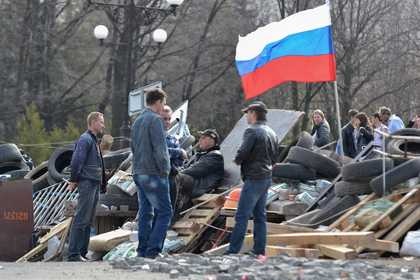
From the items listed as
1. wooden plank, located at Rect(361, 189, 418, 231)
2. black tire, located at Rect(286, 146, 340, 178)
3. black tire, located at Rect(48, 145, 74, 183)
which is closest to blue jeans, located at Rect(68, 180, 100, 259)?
wooden plank, located at Rect(361, 189, 418, 231)

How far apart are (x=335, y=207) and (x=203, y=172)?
260cm

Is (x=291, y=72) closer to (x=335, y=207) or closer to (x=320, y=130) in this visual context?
(x=335, y=207)

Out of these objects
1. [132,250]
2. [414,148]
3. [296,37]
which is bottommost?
[132,250]

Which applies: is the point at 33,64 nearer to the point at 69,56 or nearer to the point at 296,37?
the point at 69,56

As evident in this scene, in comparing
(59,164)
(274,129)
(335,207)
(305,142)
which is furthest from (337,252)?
(59,164)

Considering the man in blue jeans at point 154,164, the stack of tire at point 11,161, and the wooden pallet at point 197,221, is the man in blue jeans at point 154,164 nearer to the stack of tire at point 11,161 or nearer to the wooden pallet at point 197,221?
the wooden pallet at point 197,221

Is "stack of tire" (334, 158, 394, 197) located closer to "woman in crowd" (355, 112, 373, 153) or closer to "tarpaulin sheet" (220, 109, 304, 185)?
"tarpaulin sheet" (220, 109, 304, 185)

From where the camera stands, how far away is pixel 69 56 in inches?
1676

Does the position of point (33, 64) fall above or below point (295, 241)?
above

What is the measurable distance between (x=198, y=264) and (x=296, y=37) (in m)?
5.53

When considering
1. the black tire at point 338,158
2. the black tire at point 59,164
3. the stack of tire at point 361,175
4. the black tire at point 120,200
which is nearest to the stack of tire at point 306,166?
the black tire at point 338,158

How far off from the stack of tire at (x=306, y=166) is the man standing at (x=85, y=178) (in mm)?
3623

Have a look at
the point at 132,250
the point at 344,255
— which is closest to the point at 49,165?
the point at 132,250

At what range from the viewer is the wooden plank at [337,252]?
10.7 m
